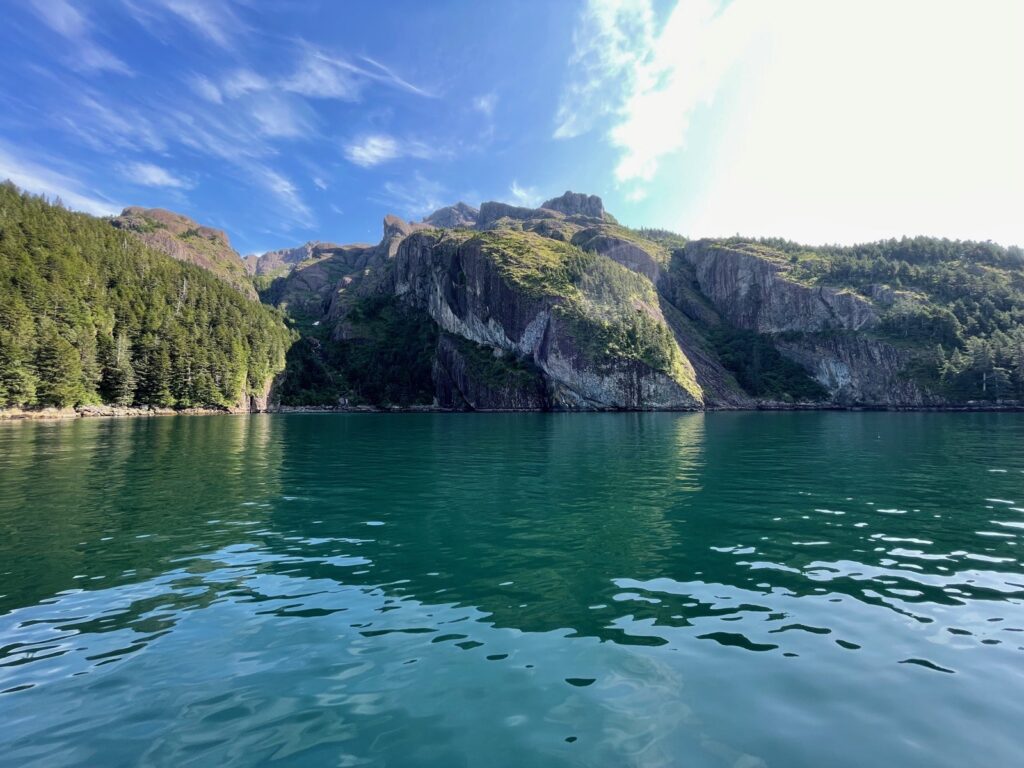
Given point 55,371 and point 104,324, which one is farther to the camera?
point 104,324

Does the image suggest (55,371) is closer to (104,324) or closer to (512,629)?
(104,324)

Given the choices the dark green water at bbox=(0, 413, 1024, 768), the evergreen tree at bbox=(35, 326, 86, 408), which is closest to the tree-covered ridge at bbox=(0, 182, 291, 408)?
the evergreen tree at bbox=(35, 326, 86, 408)

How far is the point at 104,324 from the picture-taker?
425 feet

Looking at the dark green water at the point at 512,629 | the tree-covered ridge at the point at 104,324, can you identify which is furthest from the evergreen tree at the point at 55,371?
the dark green water at the point at 512,629

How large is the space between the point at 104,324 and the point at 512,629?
15992 cm

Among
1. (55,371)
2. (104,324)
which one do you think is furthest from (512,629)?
(104,324)

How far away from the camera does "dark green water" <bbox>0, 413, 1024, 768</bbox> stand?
7301mm

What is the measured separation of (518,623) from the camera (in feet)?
37.3

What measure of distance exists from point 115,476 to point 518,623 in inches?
1268

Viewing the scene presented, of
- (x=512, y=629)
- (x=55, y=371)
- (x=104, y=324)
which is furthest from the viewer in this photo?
(x=104, y=324)

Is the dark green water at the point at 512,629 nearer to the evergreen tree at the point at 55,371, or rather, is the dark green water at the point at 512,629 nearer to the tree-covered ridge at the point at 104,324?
the evergreen tree at the point at 55,371

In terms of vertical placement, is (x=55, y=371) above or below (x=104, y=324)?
below

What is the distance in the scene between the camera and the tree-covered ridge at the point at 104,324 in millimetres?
101938

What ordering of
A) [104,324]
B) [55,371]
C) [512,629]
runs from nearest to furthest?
[512,629] < [55,371] < [104,324]
